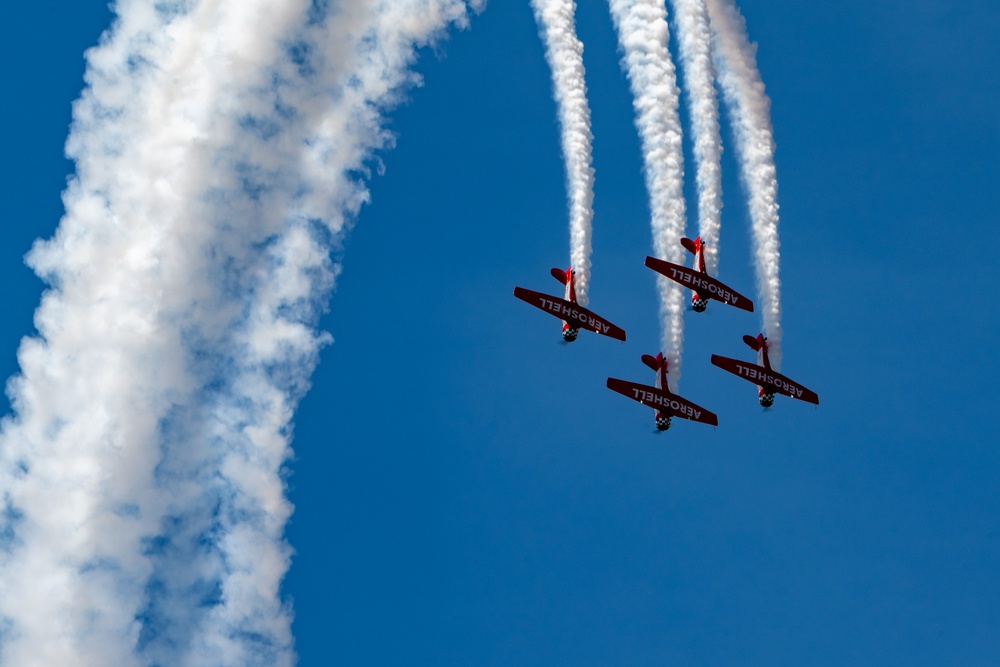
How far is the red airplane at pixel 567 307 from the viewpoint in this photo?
7150cm

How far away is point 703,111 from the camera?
69875 millimetres

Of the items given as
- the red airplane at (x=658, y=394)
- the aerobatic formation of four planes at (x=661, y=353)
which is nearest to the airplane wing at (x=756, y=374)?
Result: the aerobatic formation of four planes at (x=661, y=353)

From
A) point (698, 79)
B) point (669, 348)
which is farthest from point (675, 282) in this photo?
point (698, 79)

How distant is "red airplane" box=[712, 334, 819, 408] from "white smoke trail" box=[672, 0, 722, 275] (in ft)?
15.9

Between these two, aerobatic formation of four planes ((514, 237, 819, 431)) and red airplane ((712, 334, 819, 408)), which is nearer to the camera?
aerobatic formation of four planes ((514, 237, 819, 431))

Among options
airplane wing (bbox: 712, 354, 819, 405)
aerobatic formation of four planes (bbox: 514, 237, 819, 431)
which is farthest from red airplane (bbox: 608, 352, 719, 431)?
airplane wing (bbox: 712, 354, 819, 405)

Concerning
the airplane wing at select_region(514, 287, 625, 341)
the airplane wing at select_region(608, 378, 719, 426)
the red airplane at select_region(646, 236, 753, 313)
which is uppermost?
the red airplane at select_region(646, 236, 753, 313)

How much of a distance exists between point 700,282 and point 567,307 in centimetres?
475

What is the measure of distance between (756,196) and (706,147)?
2963 mm

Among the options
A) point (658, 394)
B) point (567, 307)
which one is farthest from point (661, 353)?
point (567, 307)

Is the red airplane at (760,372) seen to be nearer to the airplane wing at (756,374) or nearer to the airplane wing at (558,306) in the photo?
the airplane wing at (756,374)

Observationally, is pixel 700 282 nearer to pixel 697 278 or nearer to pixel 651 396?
pixel 697 278

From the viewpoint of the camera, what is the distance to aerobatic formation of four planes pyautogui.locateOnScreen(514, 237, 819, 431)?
2830 inches

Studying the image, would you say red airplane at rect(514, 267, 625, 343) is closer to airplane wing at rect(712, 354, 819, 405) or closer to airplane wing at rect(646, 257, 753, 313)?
airplane wing at rect(646, 257, 753, 313)
